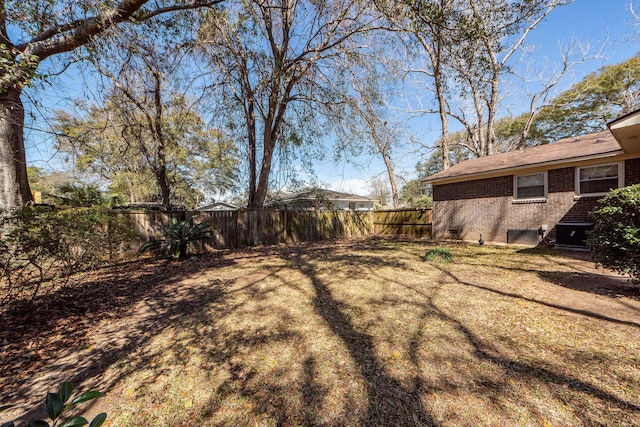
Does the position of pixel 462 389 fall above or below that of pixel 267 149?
below

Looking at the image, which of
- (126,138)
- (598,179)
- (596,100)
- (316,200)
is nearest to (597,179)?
(598,179)

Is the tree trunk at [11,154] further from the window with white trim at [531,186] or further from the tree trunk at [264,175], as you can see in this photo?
the window with white trim at [531,186]

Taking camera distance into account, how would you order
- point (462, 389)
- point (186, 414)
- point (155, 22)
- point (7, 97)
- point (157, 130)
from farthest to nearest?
point (157, 130) → point (155, 22) → point (7, 97) → point (462, 389) → point (186, 414)

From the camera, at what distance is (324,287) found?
4.61 meters

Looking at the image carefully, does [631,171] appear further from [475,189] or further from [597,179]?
[475,189]

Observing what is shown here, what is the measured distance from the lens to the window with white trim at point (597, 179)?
23.7 feet

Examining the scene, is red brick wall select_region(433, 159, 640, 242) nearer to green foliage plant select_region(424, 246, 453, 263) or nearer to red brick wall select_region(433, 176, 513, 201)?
red brick wall select_region(433, 176, 513, 201)

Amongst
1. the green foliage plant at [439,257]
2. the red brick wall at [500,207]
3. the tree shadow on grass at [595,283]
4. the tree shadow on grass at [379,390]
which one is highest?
the red brick wall at [500,207]

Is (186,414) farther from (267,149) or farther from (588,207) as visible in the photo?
(588,207)

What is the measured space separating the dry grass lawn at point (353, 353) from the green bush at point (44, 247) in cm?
49

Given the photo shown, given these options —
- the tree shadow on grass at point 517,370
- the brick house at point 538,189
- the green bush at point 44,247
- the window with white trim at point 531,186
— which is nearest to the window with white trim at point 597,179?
the brick house at point 538,189

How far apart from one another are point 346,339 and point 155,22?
805cm

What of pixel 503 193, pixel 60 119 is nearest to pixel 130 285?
pixel 60 119

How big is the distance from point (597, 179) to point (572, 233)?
177 centimetres
